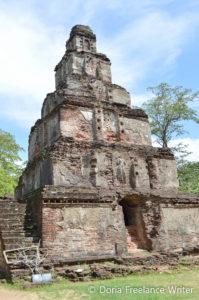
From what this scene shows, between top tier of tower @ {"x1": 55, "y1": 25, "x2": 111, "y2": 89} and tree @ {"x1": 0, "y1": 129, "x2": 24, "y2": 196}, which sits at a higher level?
top tier of tower @ {"x1": 55, "y1": 25, "x2": 111, "y2": 89}

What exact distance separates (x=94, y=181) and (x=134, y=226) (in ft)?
8.61

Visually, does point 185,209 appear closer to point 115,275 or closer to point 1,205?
point 115,275

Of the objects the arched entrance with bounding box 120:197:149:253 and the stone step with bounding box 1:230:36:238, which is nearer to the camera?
the stone step with bounding box 1:230:36:238

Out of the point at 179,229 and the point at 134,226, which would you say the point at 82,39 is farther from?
the point at 179,229

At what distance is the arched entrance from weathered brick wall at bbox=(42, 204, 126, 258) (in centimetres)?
108

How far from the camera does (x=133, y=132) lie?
47.2ft

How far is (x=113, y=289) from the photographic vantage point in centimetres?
661

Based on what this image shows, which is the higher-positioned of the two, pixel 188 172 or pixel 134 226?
pixel 188 172

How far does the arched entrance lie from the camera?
11464 millimetres

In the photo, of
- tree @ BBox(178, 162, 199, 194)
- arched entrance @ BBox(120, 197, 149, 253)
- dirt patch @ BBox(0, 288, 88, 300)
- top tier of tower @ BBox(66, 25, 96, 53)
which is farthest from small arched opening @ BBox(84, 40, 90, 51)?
dirt patch @ BBox(0, 288, 88, 300)

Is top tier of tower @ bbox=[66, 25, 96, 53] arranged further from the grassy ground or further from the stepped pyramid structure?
the grassy ground

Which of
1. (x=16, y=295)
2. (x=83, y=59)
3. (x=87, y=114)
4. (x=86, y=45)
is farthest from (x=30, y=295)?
(x=86, y=45)

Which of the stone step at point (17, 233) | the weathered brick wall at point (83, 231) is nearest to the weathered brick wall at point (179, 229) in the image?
the weathered brick wall at point (83, 231)

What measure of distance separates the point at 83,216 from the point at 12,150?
602 inches
